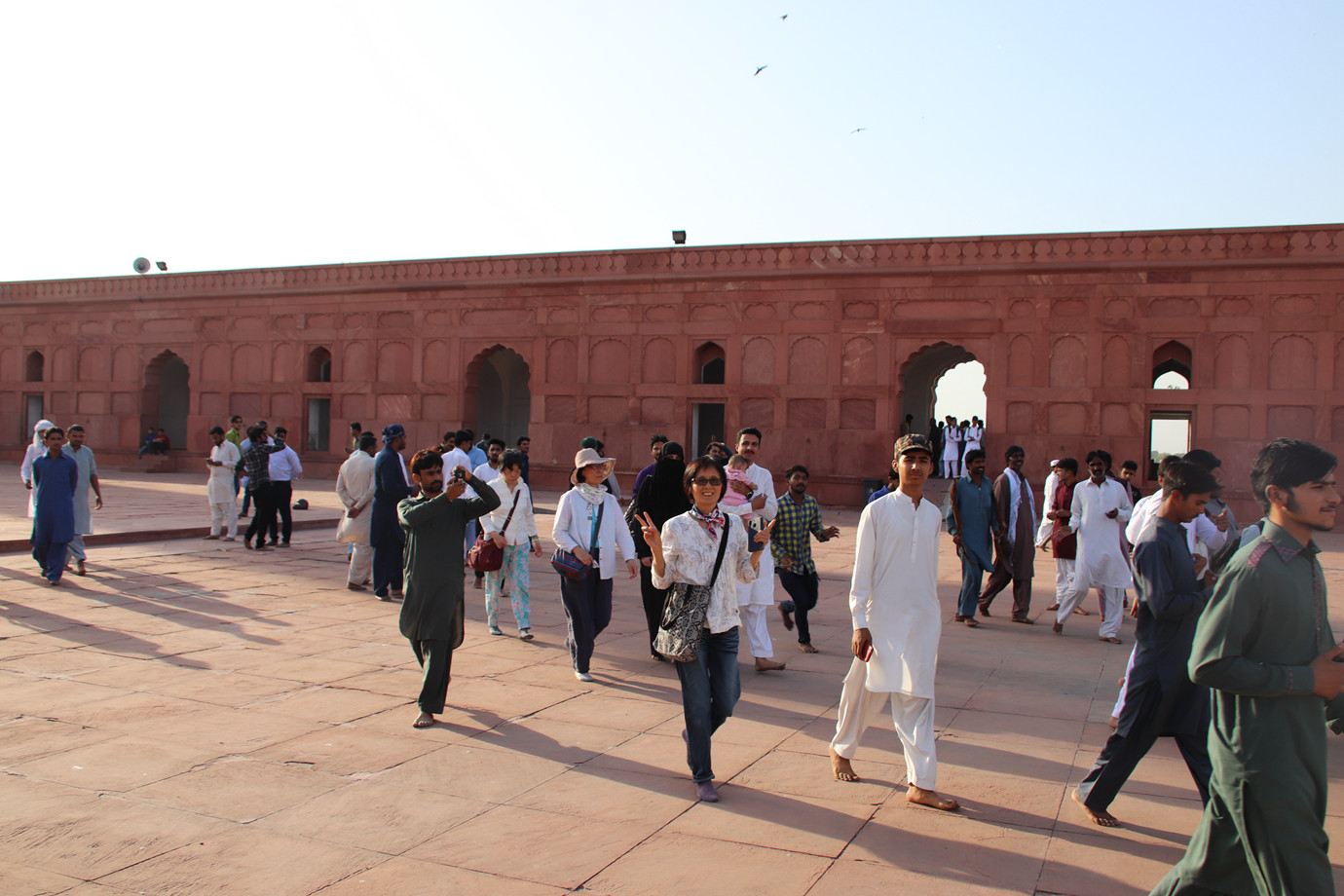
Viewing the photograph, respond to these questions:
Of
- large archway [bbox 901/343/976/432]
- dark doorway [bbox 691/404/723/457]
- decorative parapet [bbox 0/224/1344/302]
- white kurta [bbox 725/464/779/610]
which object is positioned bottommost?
white kurta [bbox 725/464/779/610]

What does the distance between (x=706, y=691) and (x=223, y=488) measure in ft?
32.4

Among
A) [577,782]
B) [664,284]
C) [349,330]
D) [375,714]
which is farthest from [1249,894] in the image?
[349,330]

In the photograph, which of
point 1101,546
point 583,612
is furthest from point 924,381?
point 583,612

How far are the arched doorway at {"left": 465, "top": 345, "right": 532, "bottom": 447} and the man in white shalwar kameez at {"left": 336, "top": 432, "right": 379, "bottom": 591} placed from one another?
1846cm

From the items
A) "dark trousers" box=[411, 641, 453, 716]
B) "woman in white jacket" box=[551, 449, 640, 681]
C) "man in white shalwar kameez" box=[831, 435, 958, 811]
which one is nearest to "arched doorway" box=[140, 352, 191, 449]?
"woman in white jacket" box=[551, 449, 640, 681]

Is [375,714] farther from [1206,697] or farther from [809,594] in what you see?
[1206,697]

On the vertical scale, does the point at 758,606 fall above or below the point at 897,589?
below

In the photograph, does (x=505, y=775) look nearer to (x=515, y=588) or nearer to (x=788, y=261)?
(x=515, y=588)

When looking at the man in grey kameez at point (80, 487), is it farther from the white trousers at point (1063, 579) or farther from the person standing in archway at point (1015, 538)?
the white trousers at point (1063, 579)

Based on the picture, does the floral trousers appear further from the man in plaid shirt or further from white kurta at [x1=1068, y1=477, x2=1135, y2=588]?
white kurta at [x1=1068, y1=477, x2=1135, y2=588]

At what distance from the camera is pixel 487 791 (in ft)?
13.4

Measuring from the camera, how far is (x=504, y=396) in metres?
28.4

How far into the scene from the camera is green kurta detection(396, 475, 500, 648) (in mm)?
5109

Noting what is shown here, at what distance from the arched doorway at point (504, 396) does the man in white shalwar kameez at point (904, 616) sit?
24.1 meters
